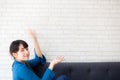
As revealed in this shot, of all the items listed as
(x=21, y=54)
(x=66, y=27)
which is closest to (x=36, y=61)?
(x=21, y=54)

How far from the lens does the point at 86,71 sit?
8.55 feet

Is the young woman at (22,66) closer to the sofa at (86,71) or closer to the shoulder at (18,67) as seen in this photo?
the shoulder at (18,67)

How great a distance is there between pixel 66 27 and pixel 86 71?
545 millimetres

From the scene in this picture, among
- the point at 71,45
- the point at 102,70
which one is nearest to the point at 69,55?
the point at 71,45

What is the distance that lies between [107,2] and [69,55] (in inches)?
29.6

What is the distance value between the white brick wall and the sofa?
0.45ft

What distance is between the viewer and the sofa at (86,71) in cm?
258

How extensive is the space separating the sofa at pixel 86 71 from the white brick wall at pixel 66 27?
0.45ft

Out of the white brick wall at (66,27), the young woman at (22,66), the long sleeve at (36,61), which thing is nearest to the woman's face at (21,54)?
the young woman at (22,66)

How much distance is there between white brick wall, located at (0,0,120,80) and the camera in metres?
2.69

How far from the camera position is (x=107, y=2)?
9.05 feet

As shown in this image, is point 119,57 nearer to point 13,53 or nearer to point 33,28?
point 33,28

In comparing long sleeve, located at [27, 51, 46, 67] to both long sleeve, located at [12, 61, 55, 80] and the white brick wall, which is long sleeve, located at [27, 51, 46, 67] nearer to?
the white brick wall

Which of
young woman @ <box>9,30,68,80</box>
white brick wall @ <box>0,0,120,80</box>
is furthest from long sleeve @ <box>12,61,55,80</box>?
white brick wall @ <box>0,0,120,80</box>
